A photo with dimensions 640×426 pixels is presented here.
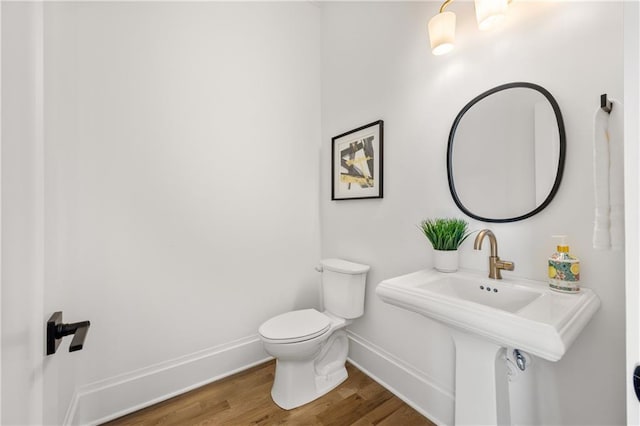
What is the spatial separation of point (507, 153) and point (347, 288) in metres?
1.18

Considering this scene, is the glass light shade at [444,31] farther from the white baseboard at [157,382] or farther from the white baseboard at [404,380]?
the white baseboard at [157,382]

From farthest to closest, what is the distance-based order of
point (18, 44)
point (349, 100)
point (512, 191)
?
point (349, 100) → point (512, 191) → point (18, 44)

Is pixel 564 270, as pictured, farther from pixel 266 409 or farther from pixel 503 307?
pixel 266 409

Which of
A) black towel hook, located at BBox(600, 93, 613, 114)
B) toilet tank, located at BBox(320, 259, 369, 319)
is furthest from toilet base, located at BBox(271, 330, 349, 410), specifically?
black towel hook, located at BBox(600, 93, 613, 114)

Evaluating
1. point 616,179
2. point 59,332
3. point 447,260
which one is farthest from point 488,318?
point 59,332

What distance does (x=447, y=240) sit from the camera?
123 cm

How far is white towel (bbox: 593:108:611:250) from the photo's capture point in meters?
0.78

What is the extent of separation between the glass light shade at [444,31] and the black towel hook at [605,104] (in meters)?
0.65

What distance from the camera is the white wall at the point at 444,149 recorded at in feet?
2.96

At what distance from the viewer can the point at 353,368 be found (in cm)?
182

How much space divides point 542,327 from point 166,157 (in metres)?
1.93

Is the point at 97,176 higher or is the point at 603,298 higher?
the point at 97,176

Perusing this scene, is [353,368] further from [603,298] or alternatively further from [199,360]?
[603,298]

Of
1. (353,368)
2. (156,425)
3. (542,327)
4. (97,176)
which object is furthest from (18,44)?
(353,368)
